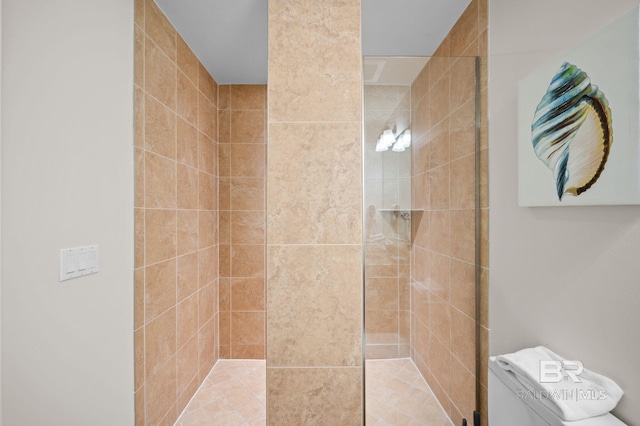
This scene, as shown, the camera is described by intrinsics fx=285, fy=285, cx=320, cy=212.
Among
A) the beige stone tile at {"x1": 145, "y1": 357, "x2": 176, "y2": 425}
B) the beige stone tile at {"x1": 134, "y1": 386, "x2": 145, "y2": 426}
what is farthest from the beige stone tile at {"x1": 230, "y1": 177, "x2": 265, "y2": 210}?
the beige stone tile at {"x1": 134, "y1": 386, "x2": 145, "y2": 426}

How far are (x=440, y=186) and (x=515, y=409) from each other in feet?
2.95

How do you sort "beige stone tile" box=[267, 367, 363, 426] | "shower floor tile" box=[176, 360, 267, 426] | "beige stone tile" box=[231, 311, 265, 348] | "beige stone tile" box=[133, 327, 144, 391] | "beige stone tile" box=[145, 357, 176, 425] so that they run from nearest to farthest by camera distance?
"beige stone tile" box=[267, 367, 363, 426] → "beige stone tile" box=[133, 327, 144, 391] → "beige stone tile" box=[145, 357, 176, 425] → "shower floor tile" box=[176, 360, 267, 426] → "beige stone tile" box=[231, 311, 265, 348]

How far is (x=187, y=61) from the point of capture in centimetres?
199

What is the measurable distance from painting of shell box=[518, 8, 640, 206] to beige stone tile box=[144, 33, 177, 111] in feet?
5.85

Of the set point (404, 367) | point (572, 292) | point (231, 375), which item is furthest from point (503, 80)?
point (231, 375)

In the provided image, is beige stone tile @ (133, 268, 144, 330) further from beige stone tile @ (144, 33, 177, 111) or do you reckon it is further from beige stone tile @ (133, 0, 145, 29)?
beige stone tile @ (133, 0, 145, 29)

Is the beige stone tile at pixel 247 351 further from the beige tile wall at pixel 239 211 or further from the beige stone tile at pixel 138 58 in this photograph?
the beige stone tile at pixel 138 58

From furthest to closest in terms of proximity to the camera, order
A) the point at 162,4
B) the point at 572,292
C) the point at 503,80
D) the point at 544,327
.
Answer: the point at 162,4, the point at 503,80, the point at 544,327, the point at 572,292

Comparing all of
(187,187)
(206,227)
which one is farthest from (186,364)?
(187,187)

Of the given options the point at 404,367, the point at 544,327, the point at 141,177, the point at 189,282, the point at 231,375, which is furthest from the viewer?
the point at 231,375

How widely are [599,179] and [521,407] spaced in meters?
0.75

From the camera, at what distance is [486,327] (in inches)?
51.9

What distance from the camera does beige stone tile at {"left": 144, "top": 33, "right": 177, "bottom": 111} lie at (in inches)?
60.3

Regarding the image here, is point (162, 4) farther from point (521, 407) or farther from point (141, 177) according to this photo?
point (521, 407)
